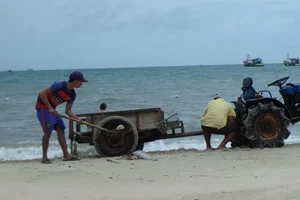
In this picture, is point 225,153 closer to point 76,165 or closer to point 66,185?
point 76,165

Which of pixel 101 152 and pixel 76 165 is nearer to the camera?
pixel 76 165

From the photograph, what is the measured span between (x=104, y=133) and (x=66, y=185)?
8.58 ft

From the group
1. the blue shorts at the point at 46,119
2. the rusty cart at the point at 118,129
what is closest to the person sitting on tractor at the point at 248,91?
the rusty cart at the point at 118,129

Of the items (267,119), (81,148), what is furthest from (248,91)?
(81,148)

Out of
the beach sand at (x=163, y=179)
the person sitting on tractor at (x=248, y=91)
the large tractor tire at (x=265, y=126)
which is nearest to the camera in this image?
the beach sand at (x=163, y=179)

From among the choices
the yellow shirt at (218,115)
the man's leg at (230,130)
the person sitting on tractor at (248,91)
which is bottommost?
the man's leg at (230,130)

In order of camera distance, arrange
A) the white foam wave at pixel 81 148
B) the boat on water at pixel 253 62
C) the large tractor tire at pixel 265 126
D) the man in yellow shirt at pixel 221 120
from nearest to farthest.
Answer: the large tractor tire at pixel 265 126, the man in yellow shirt at pixel 221 120, the white foam wave at pixel 81 148, the boat on water at pixel 253 62

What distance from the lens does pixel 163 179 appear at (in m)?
5.55

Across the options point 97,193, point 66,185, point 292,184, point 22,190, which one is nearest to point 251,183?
point 292,184

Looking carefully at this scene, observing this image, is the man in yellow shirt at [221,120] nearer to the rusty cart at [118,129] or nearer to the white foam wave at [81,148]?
the rusty cart at [118,129]

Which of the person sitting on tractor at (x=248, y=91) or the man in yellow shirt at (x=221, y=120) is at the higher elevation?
the person sitting on tractor at (x=248, y=91)

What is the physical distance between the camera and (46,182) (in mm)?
5461

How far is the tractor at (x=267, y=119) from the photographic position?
8.24 m

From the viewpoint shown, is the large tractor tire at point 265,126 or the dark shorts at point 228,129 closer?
the large tractor tire at point 265,126
